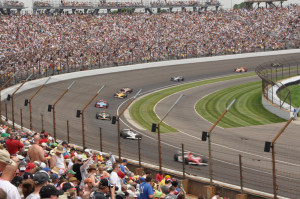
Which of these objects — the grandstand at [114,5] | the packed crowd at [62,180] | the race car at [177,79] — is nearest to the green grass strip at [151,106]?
the race car at [177,79]

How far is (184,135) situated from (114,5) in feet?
155

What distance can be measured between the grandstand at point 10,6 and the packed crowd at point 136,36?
589 cm

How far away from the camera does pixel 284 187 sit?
53.2ft

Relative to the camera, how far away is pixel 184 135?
Result: 85.0 feet

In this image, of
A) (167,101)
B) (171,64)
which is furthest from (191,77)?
(167,101)

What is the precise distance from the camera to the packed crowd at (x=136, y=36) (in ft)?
151

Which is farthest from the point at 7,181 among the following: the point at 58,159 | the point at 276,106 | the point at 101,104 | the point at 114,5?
the point at 114,5

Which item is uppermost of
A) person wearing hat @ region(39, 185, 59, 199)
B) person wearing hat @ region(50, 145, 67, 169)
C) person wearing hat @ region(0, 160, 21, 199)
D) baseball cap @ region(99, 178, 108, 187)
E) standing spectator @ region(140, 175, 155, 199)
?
person wearing hat @ region(0, 160, 21, 199)

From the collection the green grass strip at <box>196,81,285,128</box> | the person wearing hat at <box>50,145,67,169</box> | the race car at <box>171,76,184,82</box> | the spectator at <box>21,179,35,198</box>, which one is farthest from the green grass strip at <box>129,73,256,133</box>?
the spectator at <box>21,179,35,198</box>

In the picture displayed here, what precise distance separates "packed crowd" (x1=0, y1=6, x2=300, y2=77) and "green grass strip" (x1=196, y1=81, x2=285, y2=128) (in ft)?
44.4

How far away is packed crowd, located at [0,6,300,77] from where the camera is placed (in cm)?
4603

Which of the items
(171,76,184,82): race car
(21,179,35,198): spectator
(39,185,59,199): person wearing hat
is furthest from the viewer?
(171,76,184,82): race car

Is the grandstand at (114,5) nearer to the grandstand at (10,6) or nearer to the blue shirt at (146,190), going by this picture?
the grandstand at (10,6)

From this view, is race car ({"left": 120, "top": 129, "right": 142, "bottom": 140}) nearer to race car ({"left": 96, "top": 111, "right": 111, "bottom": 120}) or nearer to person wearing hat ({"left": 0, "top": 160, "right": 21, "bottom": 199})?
race car ({"left": 96, "top": 111, "right": 111, "bottom": 120})
